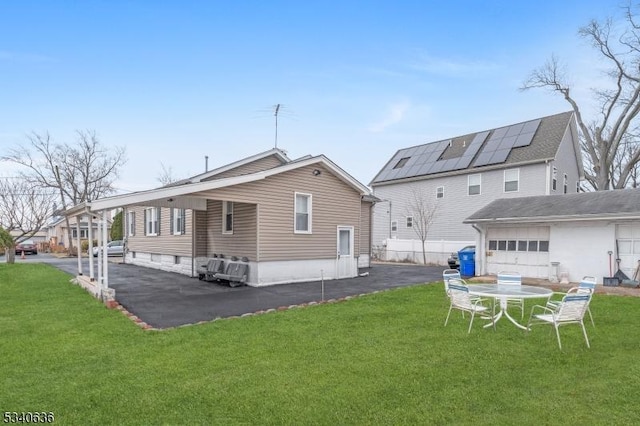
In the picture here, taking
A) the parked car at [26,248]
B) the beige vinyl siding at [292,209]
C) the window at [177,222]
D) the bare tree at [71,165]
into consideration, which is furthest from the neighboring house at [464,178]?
the parked car at [26,248]

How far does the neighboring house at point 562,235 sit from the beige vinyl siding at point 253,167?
8.77 metres

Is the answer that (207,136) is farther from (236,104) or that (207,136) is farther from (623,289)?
(623,289)

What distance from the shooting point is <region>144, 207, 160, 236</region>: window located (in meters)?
20.0

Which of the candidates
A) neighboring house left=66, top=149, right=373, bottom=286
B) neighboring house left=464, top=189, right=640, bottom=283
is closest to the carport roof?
neighboring house left=464, top=189, right=640, bottom=283

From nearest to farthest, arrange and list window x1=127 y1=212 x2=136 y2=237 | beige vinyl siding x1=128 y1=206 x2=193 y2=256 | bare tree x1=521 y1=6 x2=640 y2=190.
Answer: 1. beige vinyl siding x1=128 y1=206 x2=193 y2=256
2. window x1=127 y1=212 x2=136 y2=237
3. bare tree x1=521 y1=6 x2=640 y2=190

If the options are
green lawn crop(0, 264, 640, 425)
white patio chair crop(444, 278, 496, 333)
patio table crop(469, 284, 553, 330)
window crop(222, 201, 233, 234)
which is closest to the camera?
green lawn crop(0, 264, 640, 425)

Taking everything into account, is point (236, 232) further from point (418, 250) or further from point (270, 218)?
point (418, 250)

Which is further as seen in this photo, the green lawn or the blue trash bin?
the blue trash bin

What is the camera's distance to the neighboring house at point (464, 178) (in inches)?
882

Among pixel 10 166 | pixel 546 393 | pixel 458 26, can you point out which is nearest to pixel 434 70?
pixel 458 26

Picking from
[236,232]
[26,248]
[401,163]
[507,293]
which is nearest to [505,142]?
[401,163]

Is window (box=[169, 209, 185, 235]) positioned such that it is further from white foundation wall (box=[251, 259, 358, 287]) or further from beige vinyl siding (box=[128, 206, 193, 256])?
white foundation wall (box=[251, 259, 358, 287])

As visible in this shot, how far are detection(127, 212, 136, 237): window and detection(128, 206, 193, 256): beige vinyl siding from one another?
0.29 metres

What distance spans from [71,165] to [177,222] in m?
25.7
